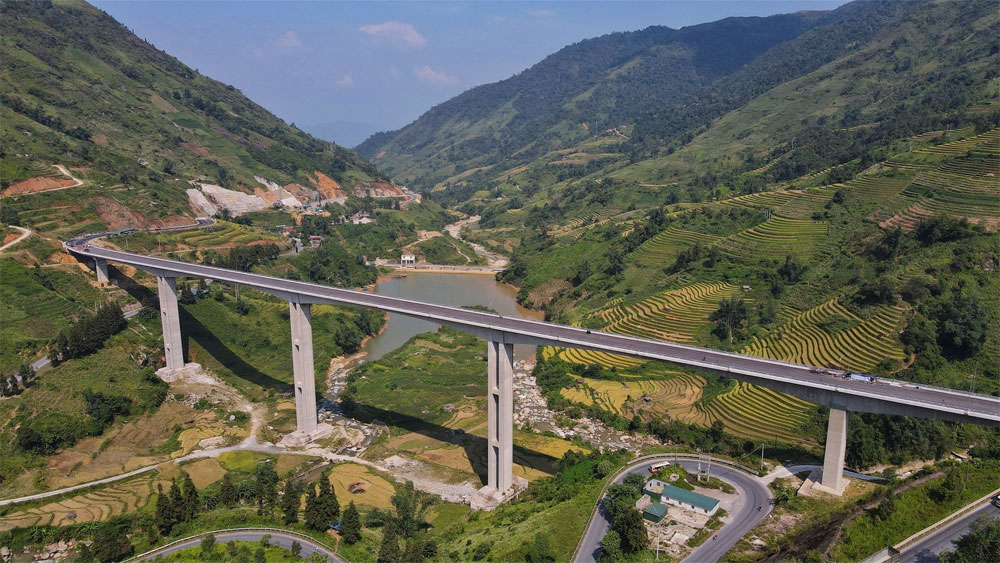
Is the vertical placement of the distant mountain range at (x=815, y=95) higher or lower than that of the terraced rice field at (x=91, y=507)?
higher

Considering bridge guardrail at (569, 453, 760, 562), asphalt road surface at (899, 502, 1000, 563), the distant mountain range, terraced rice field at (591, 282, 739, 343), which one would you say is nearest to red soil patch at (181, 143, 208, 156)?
the distant mountain range

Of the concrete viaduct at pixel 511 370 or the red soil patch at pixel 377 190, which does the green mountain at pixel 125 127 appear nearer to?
the red soil patch at pixel 377 190

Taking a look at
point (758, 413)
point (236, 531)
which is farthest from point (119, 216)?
point (758, 413)

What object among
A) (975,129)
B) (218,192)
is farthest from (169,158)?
(975,129)

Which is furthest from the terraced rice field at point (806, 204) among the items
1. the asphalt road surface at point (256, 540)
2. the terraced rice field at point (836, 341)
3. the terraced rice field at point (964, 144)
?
the asphalt road surface at point (256, 540)

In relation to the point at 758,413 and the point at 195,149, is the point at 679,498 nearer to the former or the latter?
the point at 758,413

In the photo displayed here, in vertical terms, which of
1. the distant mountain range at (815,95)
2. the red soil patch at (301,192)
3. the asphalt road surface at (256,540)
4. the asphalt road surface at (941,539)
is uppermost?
the distant mountain range at (815,95)
